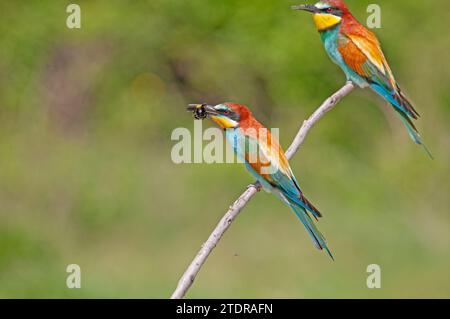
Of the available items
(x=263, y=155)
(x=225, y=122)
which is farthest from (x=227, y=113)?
(x=263, y=155)

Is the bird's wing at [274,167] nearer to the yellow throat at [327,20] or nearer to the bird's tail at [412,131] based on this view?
the bird's tail at [412,131]

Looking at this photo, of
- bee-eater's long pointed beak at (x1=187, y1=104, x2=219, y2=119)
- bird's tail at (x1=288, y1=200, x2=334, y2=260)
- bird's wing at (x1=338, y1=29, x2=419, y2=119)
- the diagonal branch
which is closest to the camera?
the diagonal branch

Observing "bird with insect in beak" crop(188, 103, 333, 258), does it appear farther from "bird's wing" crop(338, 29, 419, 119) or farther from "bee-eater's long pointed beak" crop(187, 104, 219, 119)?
"bird's wing" crop(338, 29, 419, 119)

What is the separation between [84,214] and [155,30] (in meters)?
0.94

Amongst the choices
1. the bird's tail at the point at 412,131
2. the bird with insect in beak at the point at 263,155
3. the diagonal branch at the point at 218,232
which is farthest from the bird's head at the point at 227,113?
the bird's tail at the point at 412,131

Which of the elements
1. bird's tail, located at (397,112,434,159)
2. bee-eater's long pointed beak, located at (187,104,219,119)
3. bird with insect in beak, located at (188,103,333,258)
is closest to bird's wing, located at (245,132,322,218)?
bird with insect in beak, located at (188,103,333,258)

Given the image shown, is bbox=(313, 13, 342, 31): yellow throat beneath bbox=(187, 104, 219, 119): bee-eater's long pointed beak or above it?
above

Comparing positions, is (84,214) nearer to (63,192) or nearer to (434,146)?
(63,192)

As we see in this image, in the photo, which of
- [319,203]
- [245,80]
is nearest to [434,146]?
[319,203]

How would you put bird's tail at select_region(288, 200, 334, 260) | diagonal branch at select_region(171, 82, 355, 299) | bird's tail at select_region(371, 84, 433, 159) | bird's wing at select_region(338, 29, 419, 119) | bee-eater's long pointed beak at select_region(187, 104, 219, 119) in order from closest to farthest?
diagonal branch at select_region(171, 82, 355, 299) → bee-eater's long pointed beak at select_region(187, 104, 219, 119) → bird's tail at select_region(288, 200, 334, 260) → bird's tail at select_region(371, 84, 433, 159) → bird's wing at select_region(338, 29, 419, 119)

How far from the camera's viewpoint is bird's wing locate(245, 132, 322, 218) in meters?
1.90

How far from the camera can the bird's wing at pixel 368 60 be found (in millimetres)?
2105

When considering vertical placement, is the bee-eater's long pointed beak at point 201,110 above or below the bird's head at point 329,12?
below

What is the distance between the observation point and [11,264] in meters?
3.68
